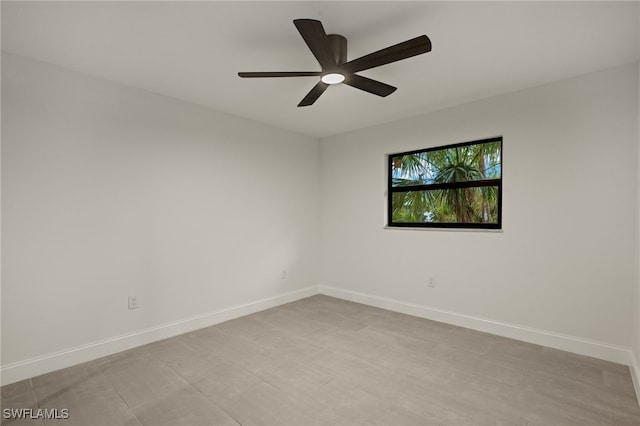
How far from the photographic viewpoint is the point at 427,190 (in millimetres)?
3762

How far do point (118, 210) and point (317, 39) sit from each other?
88.0 inches

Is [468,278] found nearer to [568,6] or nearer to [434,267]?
[434,267]

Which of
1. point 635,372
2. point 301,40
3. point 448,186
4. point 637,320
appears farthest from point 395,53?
point 635,372

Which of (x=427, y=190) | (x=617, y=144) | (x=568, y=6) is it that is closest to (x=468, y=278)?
(x=427, y=190)

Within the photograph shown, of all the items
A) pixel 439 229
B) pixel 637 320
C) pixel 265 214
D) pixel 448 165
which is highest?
pixel 448 165

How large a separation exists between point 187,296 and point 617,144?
4.07 meters

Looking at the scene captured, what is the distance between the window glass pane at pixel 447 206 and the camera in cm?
330

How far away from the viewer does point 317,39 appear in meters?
1.68

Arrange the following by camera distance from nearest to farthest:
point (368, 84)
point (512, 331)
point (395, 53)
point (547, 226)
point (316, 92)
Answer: point (395, 53) → point (368, 84) → point (316, 92) → point (547, 226) → point (512, 331)

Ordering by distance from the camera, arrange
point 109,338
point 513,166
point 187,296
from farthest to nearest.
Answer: point 187,296
point 513,166
point 109,338

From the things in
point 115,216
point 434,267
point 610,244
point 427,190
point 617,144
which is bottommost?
point 434,267

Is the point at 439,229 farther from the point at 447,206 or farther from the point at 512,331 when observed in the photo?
the point at 512,331

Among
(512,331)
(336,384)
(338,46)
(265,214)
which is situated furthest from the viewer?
(265,214)

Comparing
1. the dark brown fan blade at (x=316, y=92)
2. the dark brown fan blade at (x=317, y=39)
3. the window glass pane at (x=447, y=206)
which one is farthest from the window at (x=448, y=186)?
the dark brown fan blade at (x=317, y=39)
